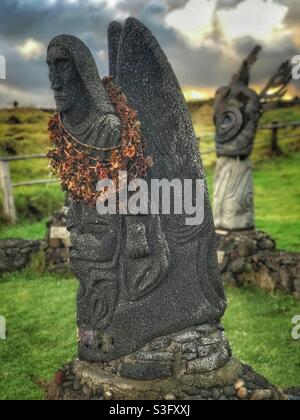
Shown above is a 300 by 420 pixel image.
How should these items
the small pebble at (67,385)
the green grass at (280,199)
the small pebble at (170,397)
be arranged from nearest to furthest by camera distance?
the small pebble at (170,397), the small pebble at (67,385), the green grass at (280,199)

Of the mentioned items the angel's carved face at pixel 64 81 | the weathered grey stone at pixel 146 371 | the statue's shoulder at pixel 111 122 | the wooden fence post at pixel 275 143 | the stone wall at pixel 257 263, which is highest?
the wooden fence post at pixel 275 143

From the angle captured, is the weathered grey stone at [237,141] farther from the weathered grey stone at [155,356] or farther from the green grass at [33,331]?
the weathered grey stone at [155,356]

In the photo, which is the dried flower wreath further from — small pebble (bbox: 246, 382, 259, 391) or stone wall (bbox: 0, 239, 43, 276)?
stone wall (bbox: 0, 239, 43, 276)

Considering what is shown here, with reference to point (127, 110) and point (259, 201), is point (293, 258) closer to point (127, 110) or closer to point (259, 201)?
point (127, 110)

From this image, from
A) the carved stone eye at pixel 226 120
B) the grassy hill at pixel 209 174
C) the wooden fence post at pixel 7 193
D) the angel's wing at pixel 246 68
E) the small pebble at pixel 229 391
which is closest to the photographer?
the small pebble at pixel 229 391

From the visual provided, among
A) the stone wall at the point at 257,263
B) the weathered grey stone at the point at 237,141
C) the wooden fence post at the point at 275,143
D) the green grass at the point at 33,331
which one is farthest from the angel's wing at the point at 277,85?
the wooden fence post at the point at 275,143

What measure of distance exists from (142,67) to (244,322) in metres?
4.59

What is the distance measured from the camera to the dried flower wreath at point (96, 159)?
5.04 m

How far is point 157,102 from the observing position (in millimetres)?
5336

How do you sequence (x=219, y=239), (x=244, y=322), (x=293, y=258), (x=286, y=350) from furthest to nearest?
1. (x=219, y=239)
2. (x=293, y=258)
3. (x=244, y=322)
4. (x=286, y=350)

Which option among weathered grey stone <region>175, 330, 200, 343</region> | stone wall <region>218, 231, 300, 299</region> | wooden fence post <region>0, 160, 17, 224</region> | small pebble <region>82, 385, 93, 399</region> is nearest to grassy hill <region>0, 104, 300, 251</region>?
wooden fence post <region>0, 160, 17, 224</region>

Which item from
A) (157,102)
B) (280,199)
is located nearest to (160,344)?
(157,102)
